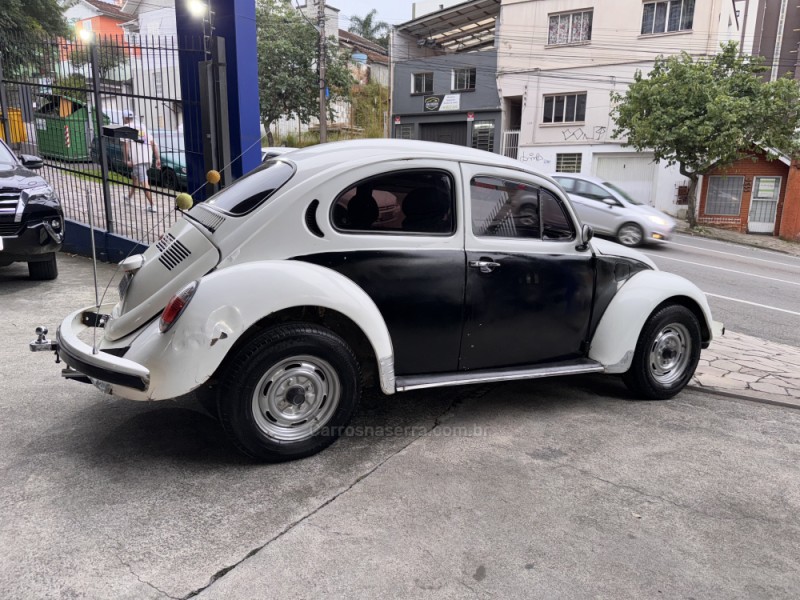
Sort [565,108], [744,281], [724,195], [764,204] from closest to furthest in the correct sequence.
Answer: [744,281]
[764,204]
[724,195]
[565,108]

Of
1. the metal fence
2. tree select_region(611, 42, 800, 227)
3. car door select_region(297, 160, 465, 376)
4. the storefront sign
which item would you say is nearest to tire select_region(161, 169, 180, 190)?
the metal fence

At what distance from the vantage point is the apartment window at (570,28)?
2800 cm

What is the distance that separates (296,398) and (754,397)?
12.3 ft

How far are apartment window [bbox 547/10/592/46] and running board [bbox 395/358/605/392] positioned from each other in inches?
1080

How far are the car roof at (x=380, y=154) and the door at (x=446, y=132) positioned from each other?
29.4 meters

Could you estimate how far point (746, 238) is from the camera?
2164 cm

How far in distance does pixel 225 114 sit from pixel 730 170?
71.5 feet

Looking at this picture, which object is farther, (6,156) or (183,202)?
(6,156)

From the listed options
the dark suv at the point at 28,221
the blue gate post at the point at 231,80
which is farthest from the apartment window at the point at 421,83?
the dark suv at the point at 28,221

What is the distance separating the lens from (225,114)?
281 inches

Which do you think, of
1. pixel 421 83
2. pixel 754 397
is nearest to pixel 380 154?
pixel 754 397

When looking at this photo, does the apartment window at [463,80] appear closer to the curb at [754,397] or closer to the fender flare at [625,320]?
the curb at [754,397]

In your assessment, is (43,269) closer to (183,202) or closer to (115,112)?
(115,112)

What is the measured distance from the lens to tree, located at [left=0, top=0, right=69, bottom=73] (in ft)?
28.1
